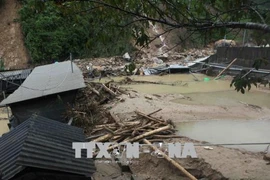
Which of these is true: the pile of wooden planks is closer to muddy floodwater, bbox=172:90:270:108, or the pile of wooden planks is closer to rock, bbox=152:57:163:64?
muddy floodwater, bbox=172:90:270:108

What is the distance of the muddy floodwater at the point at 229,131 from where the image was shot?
6.90m

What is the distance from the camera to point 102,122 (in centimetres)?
789

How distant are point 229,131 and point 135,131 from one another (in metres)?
2.68

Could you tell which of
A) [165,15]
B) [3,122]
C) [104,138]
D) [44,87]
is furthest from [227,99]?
[165,15]

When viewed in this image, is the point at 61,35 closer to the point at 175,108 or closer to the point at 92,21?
the point at 175,108

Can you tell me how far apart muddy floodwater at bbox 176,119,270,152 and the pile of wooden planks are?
613 mm

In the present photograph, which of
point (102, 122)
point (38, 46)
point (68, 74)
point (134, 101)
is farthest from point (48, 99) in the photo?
point (38, 46)

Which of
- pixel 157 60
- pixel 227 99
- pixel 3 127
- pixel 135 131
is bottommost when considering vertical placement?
pixel 3 127

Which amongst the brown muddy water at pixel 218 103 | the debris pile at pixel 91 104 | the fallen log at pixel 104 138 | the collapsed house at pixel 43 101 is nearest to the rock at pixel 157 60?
the brown muddy water at pixel 218 103

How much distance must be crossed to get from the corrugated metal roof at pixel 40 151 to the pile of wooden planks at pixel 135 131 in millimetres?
2698

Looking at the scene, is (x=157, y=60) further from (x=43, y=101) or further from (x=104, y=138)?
(x=104, y=138)

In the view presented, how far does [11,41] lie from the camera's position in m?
27.6

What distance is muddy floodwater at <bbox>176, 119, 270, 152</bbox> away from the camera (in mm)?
6898

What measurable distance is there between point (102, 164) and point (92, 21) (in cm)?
299
